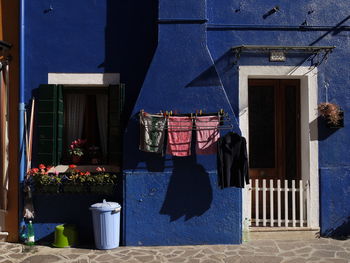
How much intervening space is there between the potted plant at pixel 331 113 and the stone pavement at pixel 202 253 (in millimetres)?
2192

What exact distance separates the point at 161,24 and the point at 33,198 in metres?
3.98

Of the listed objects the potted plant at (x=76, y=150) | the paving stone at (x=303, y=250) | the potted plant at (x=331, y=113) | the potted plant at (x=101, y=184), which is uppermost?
the potted plant at (x=331, y=113)

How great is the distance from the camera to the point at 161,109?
7078 millimetres

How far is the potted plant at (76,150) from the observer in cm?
737

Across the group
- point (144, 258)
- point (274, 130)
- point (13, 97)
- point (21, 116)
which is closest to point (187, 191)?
point (144, 258)

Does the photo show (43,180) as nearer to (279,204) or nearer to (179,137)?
(179,137)

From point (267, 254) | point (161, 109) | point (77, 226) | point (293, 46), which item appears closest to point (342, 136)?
point (293, 46)

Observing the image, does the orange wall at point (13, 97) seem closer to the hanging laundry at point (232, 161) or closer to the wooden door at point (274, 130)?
the hanging laundry at point (232, 161)

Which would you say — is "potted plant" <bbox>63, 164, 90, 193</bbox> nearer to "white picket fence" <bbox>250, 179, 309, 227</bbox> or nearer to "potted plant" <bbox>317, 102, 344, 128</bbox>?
"white picket fence" <bbox>250, 179, 309, 227</bbox>

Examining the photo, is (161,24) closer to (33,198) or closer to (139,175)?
(139,175)

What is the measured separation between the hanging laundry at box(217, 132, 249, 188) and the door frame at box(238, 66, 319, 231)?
48 centimetres

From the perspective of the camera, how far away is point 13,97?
7301 mm

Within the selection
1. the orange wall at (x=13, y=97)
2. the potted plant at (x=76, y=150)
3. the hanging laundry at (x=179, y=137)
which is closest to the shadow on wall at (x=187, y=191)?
the hanging laundry at (x=179, y=137)

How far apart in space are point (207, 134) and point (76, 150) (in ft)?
8.19
